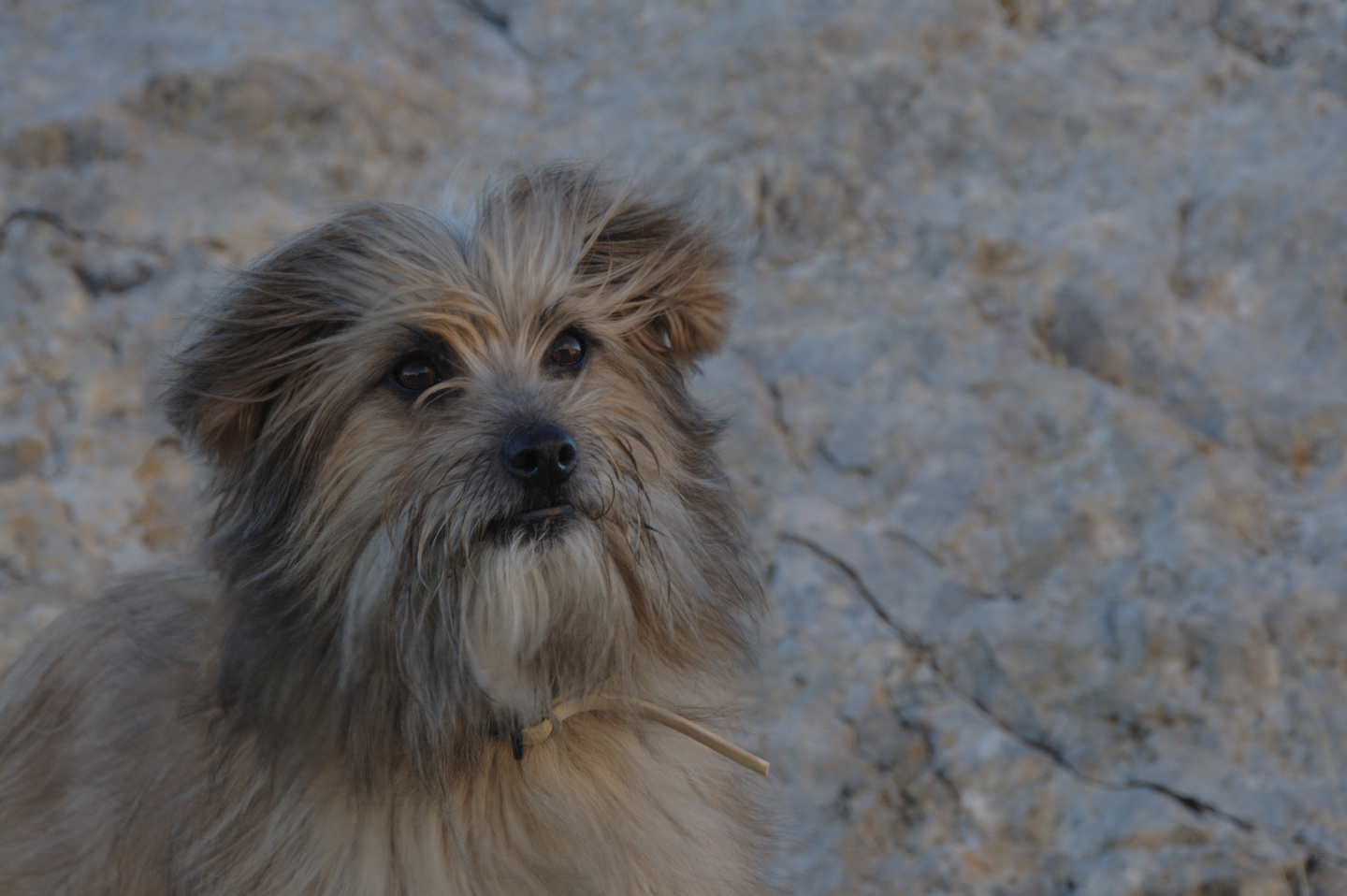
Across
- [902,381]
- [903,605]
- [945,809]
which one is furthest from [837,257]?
[945,809]

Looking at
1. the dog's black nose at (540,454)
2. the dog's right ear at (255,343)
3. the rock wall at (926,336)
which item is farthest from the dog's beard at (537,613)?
the rock wall at (926,336)

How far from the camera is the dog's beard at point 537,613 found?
2.27m

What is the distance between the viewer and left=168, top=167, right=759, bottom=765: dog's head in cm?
229

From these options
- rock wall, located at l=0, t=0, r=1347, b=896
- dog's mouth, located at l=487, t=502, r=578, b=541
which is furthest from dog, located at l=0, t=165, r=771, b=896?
rock wall, located at l=0, t=0, r=1347, b=896

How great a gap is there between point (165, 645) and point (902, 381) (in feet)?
8.24

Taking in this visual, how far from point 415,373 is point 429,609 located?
1.58ft

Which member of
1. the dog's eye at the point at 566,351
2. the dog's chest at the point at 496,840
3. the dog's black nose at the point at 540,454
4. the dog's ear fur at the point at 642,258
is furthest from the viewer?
the dog's ear fur at the point at 642,258

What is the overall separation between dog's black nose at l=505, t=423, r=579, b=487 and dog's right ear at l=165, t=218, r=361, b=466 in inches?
21.6

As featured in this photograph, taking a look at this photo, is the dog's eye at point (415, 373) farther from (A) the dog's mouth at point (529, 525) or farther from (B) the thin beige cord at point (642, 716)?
(B) the thin beige cord at point (642, 716)

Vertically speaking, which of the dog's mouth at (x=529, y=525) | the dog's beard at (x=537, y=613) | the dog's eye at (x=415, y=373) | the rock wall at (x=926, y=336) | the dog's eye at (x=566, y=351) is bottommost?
the rock wall at (x=926, y=336)

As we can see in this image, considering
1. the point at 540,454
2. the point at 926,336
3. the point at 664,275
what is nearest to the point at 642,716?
the point at 540,454

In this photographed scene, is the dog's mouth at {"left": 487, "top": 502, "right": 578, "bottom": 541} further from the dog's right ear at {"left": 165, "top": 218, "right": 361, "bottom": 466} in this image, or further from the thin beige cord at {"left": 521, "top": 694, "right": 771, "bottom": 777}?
the dog's right ear at {"left": 165, "top": 218, "right": 361, "bottom": 466}

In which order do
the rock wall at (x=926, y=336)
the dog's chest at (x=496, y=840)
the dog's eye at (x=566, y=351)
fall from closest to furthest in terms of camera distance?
the dog's chest at (x=496, y=840), the dog's eye at (x=566, y=351), the rock wall at (x=926, y=336)

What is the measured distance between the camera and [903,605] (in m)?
3.89
